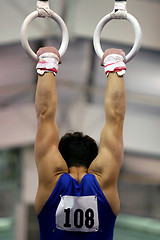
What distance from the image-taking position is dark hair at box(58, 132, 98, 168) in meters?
1.76

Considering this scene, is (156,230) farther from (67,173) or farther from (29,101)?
(67,173)

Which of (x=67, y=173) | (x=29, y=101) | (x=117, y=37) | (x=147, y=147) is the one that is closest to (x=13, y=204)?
(x=29, y=101)

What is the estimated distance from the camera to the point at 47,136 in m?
1.66

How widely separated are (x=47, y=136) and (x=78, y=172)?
23cm

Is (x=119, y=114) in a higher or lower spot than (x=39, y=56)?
lower

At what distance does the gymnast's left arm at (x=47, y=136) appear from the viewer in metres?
1.64

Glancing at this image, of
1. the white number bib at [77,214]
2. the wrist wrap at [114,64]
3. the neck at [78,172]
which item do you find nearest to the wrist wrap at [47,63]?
the wrist wrap at [114,64]

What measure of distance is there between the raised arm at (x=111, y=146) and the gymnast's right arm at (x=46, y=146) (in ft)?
0.53

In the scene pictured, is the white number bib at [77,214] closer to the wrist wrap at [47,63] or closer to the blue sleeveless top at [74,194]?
the blue sleeveless top at [74,194]

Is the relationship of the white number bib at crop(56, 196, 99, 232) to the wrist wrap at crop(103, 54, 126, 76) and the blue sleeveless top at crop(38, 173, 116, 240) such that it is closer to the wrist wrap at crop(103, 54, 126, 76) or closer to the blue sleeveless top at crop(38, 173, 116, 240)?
the blue sleeveless top at crop(38, 173, 116, 240)

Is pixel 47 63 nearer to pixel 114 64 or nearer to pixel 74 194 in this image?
pixel 114 64

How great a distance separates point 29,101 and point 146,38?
1633 mm

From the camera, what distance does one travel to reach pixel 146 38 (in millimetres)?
4453

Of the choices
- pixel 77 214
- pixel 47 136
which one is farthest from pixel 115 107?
pixel 77 214
